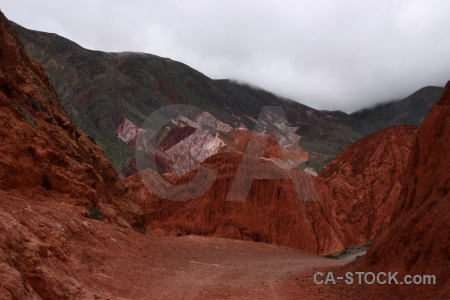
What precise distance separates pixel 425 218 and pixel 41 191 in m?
12.6

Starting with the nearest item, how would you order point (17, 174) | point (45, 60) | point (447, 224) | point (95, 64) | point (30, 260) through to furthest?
1. point (30, 260)
2. point (447, 224)
3. point (17, 174)
4. point (45, 60)
5. point (95, 64)

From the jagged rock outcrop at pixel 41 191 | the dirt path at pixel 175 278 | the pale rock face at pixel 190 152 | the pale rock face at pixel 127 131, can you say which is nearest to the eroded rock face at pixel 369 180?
the pale rock face at pixel 190 152

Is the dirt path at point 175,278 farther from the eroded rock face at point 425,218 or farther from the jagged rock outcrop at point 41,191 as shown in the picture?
the eroded rock face at point 425,218

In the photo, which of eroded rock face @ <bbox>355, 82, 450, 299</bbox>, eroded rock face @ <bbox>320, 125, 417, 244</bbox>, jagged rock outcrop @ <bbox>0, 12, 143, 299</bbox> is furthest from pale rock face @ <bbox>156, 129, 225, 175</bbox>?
eroded rock face @ <bbox>355, 82, 450, 299</bbox>

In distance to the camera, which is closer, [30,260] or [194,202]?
[30,260]

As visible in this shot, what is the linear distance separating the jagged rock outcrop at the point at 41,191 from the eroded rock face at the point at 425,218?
7.40m

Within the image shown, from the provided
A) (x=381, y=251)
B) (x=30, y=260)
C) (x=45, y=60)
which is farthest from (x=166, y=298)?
(x=45, y=60)

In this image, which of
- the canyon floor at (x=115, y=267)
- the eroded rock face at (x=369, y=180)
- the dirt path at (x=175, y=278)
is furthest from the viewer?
the eroded rock face at (x=369, y=180)

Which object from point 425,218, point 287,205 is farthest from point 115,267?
point 287,205

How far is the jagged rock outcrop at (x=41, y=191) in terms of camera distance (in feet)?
26.7

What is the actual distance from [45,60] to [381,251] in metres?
118

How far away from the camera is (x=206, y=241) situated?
1096 inches

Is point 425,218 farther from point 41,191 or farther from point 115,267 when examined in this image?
point 41,191

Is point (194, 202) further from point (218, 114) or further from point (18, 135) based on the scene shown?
point (218, 114)
